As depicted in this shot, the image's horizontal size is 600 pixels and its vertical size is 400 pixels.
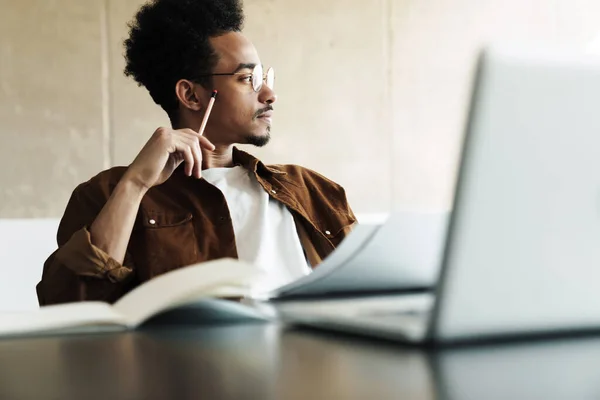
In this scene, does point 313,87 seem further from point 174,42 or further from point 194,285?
point 194,285

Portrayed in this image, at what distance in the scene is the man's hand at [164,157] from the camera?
6.02 feet

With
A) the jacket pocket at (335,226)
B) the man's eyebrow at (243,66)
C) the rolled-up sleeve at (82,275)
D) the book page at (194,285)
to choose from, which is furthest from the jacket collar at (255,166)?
the book page at (194,285)

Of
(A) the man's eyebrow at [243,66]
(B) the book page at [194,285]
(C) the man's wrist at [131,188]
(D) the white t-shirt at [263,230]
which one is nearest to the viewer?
(B) the book page at [194,285]

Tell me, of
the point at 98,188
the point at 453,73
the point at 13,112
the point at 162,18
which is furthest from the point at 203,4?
the point at 453,73

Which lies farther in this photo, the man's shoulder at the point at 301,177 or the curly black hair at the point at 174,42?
the curly black hair at the point at 174,42

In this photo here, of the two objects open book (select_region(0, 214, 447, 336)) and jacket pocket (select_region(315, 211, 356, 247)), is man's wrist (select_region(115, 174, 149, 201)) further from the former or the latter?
open book (select_region(0, 214, 447, 336))

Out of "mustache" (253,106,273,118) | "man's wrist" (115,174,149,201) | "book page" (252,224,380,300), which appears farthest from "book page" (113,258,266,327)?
"mustache" (253,106,273,118)

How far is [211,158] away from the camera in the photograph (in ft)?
7.44

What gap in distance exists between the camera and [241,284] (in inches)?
29.0

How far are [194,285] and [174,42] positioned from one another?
1.85m

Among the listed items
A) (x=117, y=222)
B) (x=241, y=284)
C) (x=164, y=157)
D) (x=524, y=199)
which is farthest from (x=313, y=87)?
(x=524, y=199)

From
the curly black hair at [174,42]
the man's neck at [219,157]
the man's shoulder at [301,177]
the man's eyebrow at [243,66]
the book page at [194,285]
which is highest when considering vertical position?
the curly black hair at [174,42]

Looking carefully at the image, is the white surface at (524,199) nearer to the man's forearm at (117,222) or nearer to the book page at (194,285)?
the book page at (194,285)

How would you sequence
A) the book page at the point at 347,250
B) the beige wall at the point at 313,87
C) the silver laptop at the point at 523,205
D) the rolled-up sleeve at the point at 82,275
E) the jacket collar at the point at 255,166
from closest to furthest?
the silver laptop at the point at 523,205 → the book page at the point at 347,250 → the rolled-up sleeve at the point at 82,275 → the jacket collar at the point at 255,166 → the beige wall at the point at 313,87
